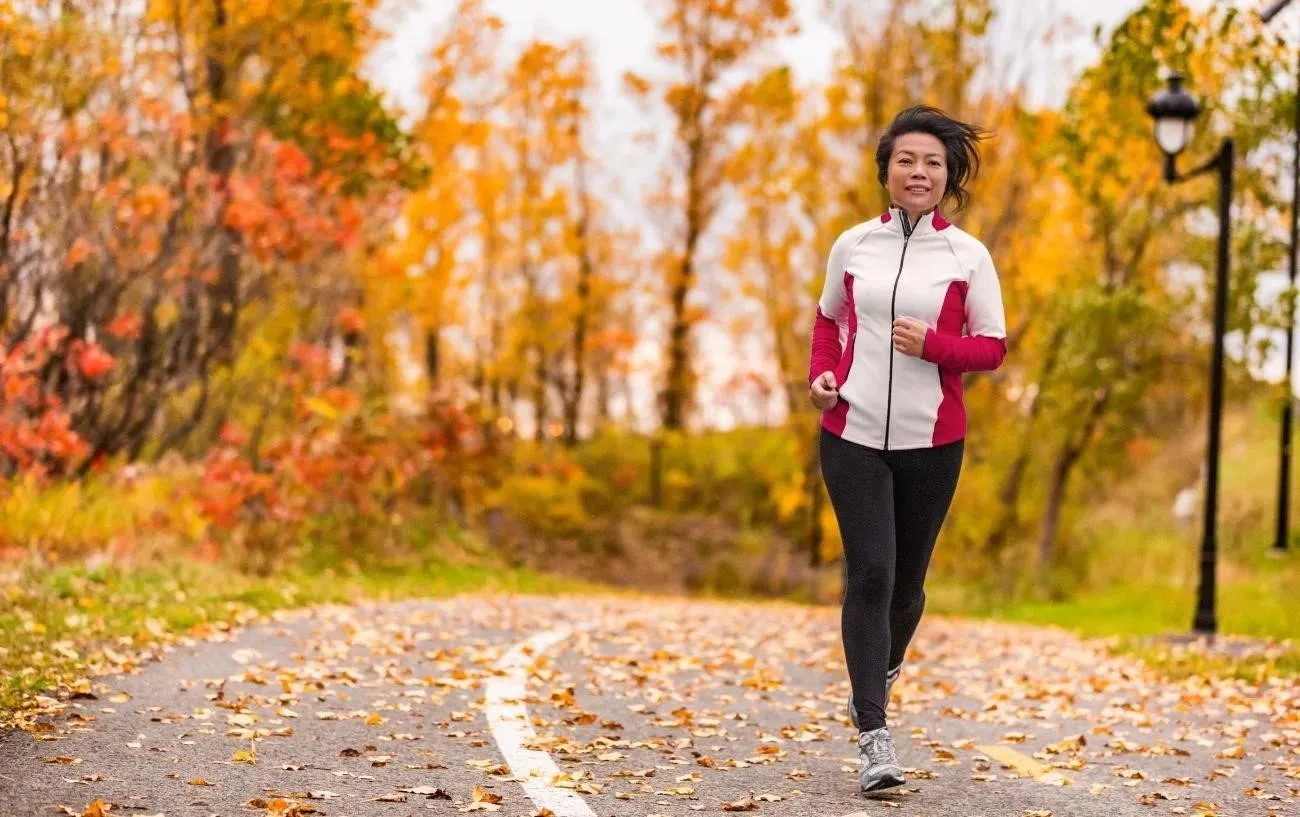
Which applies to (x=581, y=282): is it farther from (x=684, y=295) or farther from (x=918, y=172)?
(x=918, y=172)

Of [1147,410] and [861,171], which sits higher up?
[861,171]

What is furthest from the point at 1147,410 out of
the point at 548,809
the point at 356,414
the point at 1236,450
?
the point at 548,809

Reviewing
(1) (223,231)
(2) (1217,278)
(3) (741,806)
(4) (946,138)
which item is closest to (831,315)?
(4) (946,138)

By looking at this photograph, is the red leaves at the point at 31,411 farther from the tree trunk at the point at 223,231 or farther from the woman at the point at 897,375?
the woman at the point at 897,375

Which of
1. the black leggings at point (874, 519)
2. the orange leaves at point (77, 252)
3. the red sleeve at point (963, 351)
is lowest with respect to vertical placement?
the black leggings at point (874, 519)

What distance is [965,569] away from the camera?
2597 cm

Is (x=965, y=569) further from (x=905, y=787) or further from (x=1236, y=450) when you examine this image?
(x=905, y=787)

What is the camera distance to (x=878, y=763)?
5242 millimetres

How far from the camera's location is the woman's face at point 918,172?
552cm

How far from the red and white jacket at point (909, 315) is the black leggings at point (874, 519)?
7cm

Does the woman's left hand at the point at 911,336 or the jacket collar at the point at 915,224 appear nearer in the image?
the woman's left hand at the point at 911,336

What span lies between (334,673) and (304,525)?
9368 mm

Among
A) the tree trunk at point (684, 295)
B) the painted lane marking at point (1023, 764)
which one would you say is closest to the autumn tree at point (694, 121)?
the tree trunk at point (684, 295)

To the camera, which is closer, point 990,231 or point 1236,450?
point 990,231
